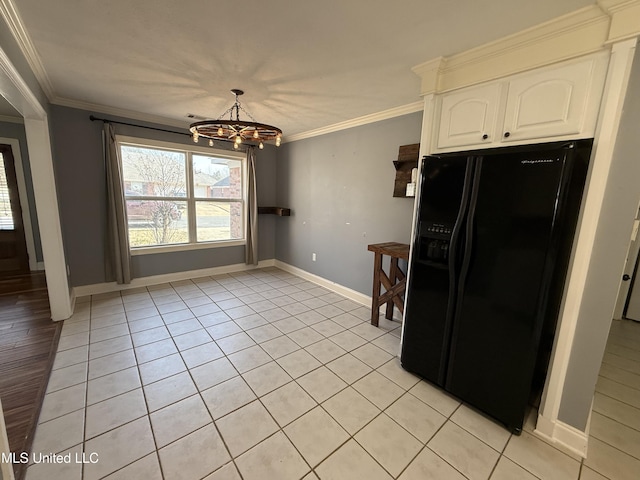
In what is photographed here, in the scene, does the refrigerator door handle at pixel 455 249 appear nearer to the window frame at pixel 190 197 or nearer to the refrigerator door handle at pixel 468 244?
the refrigerator door handle at pixel 468 244

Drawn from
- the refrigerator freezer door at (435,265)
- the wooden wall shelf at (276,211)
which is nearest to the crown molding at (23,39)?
the refrigerator freezer door at (435,265)

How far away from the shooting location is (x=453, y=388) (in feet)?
6.32

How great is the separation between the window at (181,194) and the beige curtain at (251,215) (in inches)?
6.4

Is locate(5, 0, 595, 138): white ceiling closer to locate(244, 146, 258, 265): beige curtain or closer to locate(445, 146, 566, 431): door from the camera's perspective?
locate(445, 146, 566, 431): door

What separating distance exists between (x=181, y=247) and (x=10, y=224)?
2905 millimetres

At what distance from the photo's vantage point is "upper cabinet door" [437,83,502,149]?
1.79 metres

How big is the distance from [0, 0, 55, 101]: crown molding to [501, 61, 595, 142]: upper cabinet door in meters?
3.03

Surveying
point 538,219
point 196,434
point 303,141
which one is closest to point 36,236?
point 303,141

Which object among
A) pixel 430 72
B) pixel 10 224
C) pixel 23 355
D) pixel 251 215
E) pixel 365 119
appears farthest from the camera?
pixel 251 215

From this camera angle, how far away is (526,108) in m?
1.65

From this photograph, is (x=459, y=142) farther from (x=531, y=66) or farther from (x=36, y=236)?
(x=36, y=236)

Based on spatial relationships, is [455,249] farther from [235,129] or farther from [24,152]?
[24,152]

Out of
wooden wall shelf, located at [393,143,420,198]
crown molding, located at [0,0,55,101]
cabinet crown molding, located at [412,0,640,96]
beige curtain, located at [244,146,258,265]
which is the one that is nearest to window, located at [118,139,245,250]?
beige curtain, located at [244,146,258,265]

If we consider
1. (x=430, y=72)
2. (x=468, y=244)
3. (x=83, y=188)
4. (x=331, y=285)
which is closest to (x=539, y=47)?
(x=430, y=72)
